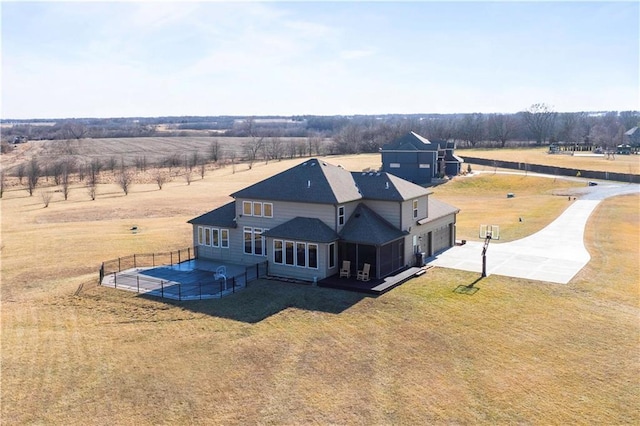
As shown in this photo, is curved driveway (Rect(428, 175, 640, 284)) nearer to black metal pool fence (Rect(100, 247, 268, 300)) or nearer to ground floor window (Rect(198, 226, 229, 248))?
black metal pool fence (Rect(100, 247, 268, 300))

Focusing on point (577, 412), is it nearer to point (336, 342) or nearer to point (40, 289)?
point (336, 342)

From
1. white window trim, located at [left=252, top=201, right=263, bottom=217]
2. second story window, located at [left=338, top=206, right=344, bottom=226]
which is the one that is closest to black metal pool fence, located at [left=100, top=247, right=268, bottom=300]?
white window trim, located at [left=252, top=201, right=263, bottom=217]

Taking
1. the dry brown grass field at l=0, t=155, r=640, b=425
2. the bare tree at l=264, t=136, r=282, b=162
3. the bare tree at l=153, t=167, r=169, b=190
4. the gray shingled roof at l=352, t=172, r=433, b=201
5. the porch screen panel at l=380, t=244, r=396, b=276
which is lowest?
the dry brown grass field at l=0, t=155, r=640, b=425

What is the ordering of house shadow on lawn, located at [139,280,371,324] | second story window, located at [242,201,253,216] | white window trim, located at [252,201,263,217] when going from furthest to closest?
second story window, located at [242,201,253,216] < white window trim, located at [252,201,263,217] < house shadow on lawn, located at [139,280,371,324]

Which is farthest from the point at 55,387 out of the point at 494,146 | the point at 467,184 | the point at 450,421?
the point at 494,146

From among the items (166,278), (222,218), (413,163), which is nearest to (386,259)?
(222,218)

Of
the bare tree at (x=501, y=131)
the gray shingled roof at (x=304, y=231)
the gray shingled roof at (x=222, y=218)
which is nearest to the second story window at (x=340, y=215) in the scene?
the gray shingled roof at (x=304, y=231)
